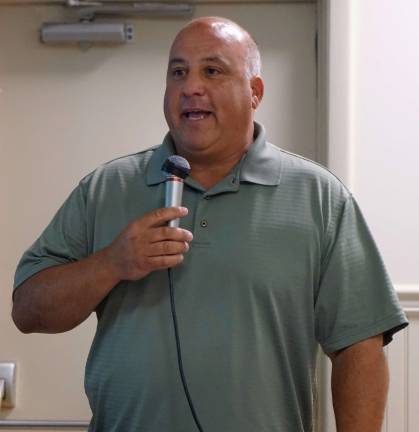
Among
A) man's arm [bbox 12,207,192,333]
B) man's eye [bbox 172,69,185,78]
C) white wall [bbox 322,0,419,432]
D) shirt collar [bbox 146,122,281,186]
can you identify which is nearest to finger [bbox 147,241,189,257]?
man's arm [bbox 12,207,192,333]

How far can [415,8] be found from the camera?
2.31 metres

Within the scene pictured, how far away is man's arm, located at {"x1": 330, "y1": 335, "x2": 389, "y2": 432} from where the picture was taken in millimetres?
1295

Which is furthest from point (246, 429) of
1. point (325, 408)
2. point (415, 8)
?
point (415, 8)

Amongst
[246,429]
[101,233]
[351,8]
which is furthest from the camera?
[351,8]

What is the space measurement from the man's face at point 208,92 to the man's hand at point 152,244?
0.21m

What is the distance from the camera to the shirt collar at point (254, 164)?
1389mm

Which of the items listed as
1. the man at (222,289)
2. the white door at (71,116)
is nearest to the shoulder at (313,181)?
the man at (222,289)

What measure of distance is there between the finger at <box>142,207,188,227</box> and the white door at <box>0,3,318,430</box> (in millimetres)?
1230

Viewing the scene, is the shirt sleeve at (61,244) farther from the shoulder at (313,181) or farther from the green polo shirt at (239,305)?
the shoulder at (313,181)

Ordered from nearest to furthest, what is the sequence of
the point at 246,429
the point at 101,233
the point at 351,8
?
1. the point at 246,429
2. the point at 101,233
3. the point at 351,8

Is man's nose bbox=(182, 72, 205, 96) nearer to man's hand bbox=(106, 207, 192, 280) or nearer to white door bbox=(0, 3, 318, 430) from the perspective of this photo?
man's hand bbox=(106, 207, 192, 280)

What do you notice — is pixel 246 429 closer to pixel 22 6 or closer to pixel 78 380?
pixel 78 380

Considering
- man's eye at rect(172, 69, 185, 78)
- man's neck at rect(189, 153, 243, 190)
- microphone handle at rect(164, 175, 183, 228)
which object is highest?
man's eye at rect(172, 69, 185, 78)

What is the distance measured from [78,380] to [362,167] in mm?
1093
